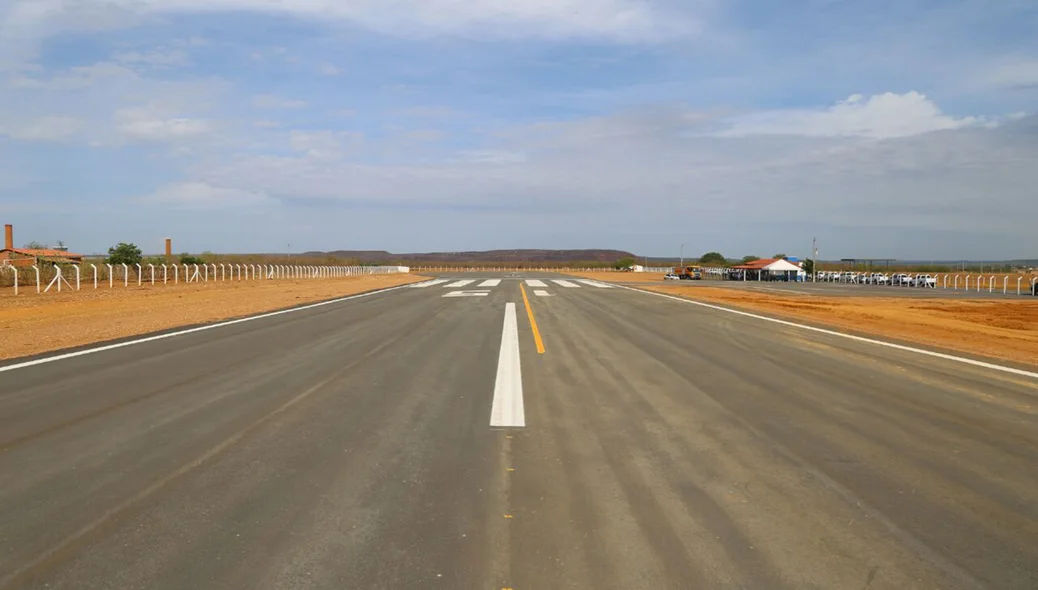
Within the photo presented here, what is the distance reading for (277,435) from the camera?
17.5 ft

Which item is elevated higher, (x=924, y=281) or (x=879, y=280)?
(x=924, y=281)

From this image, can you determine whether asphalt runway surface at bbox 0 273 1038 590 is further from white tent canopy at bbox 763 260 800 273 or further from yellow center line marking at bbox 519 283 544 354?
white tent canopy at bbox 763 260 800 273

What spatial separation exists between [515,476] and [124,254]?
69.1m

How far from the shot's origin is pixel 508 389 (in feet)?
24.0

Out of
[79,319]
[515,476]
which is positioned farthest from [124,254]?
[515,476]

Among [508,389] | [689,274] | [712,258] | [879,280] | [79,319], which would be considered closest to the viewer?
[508,389]

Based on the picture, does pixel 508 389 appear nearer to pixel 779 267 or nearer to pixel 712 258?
pixel 779 267

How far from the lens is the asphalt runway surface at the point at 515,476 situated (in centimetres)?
310

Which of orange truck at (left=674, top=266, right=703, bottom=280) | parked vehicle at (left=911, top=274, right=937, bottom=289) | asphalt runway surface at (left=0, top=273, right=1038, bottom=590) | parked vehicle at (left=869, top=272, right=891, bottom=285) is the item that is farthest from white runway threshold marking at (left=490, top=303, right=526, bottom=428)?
parked vehicle at (left=869, top=272, right=891, bottom=285)

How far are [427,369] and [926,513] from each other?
19.9 feet

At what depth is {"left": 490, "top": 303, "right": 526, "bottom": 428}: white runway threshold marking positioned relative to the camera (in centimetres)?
590

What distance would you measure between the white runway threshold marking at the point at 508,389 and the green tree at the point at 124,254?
61751 millimetres

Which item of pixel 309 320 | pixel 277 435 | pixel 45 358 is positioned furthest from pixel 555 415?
pixel 309 320

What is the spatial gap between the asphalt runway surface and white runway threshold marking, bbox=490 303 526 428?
0.05 meters
